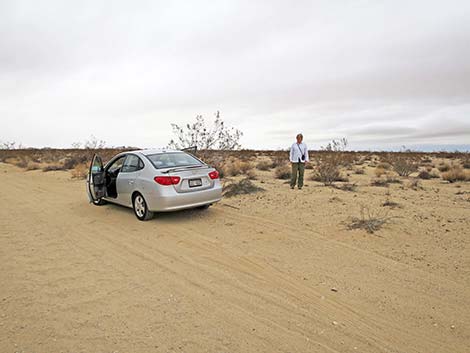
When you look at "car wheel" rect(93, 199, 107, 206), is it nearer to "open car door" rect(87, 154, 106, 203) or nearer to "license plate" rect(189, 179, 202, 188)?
"open car door" rect(87, 154, 106, 203)

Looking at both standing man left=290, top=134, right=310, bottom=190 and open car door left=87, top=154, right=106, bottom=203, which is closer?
open car door left=87, top=154, right=106, bottom=203

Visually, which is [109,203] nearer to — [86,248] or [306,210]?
[86,248]

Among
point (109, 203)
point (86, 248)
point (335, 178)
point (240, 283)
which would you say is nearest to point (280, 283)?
point (240, 283)

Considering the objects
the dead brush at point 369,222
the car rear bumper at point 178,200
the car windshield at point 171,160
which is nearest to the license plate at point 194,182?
the car rear bumper at point 178,200

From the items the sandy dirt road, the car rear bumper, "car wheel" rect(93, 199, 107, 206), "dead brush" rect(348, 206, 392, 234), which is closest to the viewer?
the sandy dirt road

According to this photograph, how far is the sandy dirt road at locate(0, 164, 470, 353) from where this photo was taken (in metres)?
3.25

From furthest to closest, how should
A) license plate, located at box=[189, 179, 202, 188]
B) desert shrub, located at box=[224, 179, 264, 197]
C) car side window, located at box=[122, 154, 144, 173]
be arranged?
desert shrub, located at box=[224, 179, 264, 197] → car side window, located at box=[122, 154, 144, 173] → license plate, located at box=[189, 179, 202, 188]

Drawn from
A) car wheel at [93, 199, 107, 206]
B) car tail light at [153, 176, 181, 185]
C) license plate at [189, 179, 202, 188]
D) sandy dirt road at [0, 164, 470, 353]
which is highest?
car tail light at [153, 176, 181, 185]

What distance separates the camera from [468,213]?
7762 millimetres

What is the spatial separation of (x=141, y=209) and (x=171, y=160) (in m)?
1.29

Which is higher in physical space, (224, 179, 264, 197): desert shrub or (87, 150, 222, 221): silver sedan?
(87, 150, 222, 221): silver sedan

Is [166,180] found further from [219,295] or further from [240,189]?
[240,189]

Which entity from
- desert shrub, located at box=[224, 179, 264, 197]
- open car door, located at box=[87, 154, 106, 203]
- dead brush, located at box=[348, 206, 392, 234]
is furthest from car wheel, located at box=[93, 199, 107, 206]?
dead brush, located at box=[348, 206, 392, 234]

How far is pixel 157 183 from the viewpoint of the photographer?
7.15 m
